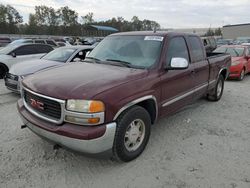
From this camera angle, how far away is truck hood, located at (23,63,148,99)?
106 inches

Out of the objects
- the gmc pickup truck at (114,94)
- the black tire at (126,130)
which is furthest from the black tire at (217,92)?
the black tire at (126,130)

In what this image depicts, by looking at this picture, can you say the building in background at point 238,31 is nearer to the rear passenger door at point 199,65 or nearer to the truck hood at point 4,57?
the truck hood at point 4,57

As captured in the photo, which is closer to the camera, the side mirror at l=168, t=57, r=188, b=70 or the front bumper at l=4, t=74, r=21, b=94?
the side mirror at l=168, t=57, r=188, b=70

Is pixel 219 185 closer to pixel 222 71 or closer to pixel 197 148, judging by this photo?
pixel 197 148

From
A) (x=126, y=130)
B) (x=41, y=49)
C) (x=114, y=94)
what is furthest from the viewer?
(x=41, y=49)

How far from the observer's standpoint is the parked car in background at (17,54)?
859cm

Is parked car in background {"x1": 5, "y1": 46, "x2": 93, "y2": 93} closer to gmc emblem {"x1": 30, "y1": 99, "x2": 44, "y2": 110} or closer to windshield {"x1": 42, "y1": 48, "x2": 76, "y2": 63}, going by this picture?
windshield {"x1": 42, "y1": 48, "x2": 76, "y2": 63}

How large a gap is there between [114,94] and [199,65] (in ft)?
8.73

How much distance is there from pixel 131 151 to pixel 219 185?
1.21 metres

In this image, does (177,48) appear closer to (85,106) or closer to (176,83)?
(176,83)

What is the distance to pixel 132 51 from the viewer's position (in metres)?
3.82

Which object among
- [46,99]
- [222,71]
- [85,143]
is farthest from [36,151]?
[222,71]

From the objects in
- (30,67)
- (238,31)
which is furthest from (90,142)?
(238,31)

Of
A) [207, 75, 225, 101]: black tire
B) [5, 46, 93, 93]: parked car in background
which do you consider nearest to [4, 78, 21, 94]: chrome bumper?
[5, 46, 93, 93]: parked car in background
